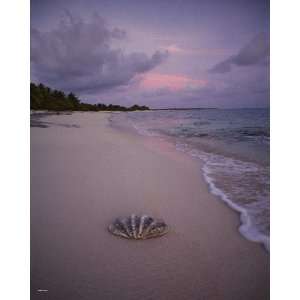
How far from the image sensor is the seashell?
2172 mm

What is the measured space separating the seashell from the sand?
0.14 feet

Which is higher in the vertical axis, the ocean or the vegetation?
the vegetation

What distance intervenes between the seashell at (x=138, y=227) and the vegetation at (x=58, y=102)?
0.89 m

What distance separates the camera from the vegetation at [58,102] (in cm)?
260

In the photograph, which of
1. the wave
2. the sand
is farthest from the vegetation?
the wave

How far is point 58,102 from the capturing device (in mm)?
2783

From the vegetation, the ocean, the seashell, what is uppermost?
the vegetation

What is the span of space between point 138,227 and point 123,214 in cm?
19
